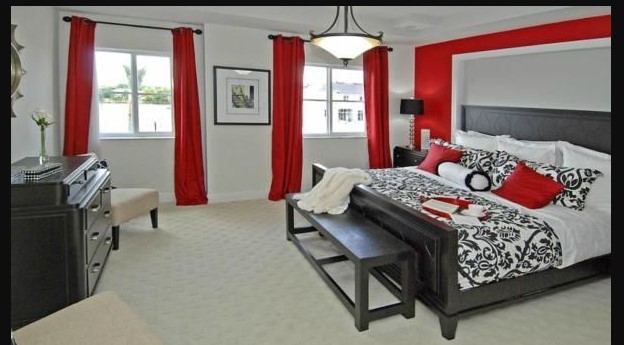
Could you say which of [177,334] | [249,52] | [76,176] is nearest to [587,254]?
[177,334]

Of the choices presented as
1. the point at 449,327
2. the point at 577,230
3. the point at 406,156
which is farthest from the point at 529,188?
the point at 406,156

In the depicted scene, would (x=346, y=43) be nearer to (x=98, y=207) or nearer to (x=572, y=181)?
(x=572, y=181)

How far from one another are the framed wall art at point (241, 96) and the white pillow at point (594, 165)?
358cm

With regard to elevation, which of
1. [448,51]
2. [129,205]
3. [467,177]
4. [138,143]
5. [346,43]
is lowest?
[129,205]

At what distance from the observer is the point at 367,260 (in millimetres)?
2330

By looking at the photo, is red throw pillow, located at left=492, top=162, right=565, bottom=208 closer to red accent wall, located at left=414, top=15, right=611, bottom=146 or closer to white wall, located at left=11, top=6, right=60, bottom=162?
red accent wall, located at left=414, top=15, right=611, bottom=146

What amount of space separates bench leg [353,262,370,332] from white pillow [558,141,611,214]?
6.64 feet

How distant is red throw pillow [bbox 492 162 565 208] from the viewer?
3053 millimetres

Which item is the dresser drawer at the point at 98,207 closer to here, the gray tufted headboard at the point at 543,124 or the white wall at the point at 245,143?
the white wall at the point at 245,143

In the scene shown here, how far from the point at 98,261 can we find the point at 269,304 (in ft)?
4.22

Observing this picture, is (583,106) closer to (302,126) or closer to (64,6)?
(302,126)

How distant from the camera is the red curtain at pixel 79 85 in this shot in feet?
14.8

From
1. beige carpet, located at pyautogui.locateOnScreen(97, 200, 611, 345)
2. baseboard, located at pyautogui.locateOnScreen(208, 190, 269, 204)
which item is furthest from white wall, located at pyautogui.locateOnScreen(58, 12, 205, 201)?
beige carpet, located at pyautogui.locateOnScreen(97, 200, 611, 345)

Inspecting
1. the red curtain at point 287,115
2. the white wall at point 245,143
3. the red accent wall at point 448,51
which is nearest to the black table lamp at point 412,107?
the red accent wall at point 448,51
